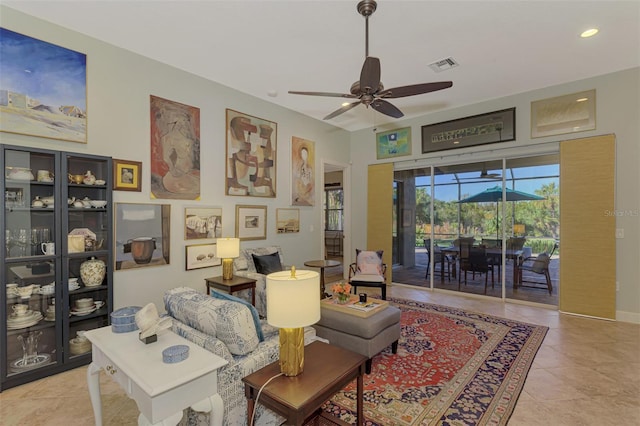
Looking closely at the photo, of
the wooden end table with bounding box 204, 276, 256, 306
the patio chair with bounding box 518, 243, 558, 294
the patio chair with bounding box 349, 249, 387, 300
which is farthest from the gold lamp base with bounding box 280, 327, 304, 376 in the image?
the patio chair with bounding box 518, 243, 558, 294

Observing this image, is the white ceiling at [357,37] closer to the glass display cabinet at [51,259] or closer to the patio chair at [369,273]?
the glass display cabinet at [51,259]

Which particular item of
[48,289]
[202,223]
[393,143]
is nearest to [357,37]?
[202,223]

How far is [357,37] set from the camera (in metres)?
3.32

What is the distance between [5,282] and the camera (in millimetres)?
2613

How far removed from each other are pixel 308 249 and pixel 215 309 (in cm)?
407

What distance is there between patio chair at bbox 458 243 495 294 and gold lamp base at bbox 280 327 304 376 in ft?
16.0

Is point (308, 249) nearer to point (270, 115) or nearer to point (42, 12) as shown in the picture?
point (270, 115)

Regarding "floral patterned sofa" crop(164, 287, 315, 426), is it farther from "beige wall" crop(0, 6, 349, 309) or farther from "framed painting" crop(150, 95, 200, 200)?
"framed painting" crop(150, 95, 200, 200)

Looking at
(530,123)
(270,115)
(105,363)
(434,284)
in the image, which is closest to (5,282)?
(105,363)

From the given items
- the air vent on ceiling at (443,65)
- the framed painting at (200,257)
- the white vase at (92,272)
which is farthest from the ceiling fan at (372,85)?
the white vase at (92,272)

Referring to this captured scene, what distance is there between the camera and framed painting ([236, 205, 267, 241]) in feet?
15.7

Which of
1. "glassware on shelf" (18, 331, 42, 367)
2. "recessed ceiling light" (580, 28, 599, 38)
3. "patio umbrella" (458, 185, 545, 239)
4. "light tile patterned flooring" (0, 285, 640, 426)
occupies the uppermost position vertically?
"recessed ceiling light" (580, 28, 599, 38)

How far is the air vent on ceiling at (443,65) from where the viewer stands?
384 cm

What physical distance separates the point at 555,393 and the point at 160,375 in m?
3.04
